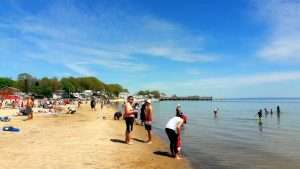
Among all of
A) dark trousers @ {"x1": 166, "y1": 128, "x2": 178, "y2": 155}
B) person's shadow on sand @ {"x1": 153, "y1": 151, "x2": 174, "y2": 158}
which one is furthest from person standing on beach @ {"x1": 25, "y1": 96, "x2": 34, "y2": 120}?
dark trousers @ {"x1": 166, "y1": 128, "x2": 178, "y2": 155}

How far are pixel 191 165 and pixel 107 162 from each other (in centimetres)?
337

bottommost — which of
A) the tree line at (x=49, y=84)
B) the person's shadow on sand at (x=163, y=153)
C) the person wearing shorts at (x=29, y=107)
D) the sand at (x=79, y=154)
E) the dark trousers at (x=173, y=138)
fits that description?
the person's shadow on sand at (x=163, y=153)

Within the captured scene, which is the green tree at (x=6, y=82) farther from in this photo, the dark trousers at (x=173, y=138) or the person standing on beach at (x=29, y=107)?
the dark trousers at (x=173, y=138)

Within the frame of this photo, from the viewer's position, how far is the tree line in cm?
12781

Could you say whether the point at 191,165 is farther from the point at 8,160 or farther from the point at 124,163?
the point at 8,160

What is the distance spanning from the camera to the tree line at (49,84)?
5032 inches

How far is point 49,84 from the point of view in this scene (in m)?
152

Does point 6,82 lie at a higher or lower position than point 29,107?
higher

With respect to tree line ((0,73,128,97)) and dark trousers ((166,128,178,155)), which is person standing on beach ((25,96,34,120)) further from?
tree line ((0,73,128,97))

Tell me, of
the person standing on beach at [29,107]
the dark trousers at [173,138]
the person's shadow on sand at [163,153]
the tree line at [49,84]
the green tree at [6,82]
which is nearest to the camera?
the dark trousers at [173,138]

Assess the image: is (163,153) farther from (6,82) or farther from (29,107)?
(6,82)

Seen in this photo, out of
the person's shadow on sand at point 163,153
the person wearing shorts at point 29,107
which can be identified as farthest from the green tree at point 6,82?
the person's shadow on sand at point 163,153

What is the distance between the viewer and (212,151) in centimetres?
1908

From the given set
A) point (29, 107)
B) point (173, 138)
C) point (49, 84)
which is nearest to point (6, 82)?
point (49, 84)
